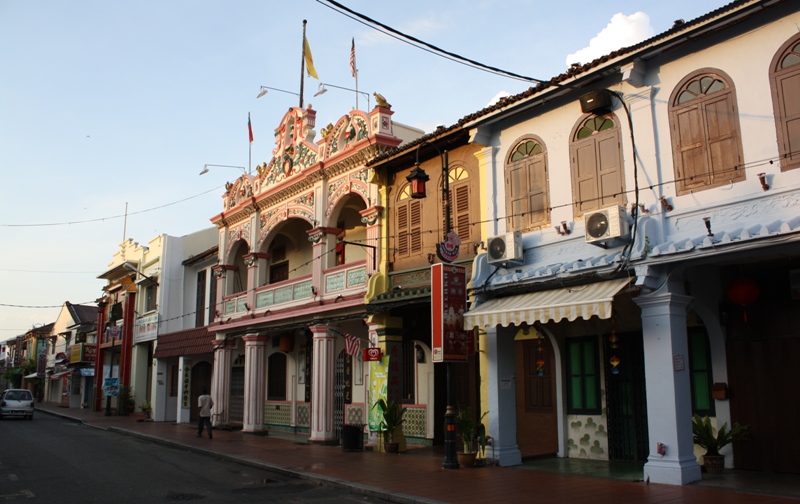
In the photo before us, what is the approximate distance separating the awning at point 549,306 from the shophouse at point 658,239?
0.12 ft

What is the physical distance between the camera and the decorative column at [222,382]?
2561 centimetres

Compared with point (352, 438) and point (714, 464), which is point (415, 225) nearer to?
point (352, 438)

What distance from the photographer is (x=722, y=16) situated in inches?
410

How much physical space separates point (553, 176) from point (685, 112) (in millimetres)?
2805

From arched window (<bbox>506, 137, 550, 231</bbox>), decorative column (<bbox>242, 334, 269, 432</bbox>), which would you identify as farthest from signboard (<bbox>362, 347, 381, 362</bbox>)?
decorative column (<bbox>242, 334, 269, 432</bbox>)

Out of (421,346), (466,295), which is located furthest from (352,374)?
(466,295)

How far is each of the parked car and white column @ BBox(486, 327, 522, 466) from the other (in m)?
28.7

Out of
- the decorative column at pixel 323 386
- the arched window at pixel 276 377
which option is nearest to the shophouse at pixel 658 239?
the decorative column at pixel 323 386

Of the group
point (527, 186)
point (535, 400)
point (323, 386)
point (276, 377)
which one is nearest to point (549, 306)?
point (527, 186)

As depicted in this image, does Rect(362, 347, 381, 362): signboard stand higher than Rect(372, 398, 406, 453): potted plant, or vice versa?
Rect(362, 347, 381, 362): signboard

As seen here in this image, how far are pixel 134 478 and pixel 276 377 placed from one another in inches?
508

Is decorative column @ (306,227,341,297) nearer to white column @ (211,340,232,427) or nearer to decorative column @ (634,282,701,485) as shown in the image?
white column @ (211,340,232,427)

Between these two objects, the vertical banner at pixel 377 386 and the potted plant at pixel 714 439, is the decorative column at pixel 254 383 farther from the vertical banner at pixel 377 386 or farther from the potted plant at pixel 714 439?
the potted plant at pixel 714 439

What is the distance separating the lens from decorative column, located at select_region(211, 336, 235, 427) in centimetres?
2561
